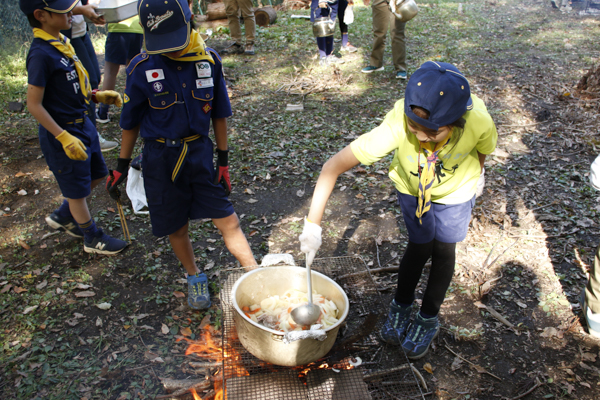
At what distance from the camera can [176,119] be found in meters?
2.76

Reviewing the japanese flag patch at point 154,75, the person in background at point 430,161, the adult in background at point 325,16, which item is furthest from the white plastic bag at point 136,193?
the adult in background at point 325,16

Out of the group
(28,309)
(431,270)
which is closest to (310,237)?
(431,270)

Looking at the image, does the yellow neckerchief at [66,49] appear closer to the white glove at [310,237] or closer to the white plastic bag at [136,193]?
the white plastic bag at [136,193]

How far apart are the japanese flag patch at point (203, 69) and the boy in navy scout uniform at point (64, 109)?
50.7 inches

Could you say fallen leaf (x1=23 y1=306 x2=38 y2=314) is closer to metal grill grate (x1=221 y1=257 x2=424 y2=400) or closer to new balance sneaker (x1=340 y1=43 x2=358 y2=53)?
metal grill grate (x1=221 y1=257 x2=424 y2=400)

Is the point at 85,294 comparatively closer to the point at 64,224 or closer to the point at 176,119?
the point at 64,224

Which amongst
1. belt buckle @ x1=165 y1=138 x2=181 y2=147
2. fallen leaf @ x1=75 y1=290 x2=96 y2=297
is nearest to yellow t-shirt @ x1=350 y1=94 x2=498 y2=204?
belt buckle @ x1=165 y1=138 x2=181 y2=147

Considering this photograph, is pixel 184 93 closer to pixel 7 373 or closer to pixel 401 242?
pixel 7 373

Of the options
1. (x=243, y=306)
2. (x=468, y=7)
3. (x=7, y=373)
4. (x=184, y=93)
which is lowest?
(x=468, y=7)

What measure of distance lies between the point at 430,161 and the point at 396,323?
4.49 ft

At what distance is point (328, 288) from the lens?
2652 millimetres

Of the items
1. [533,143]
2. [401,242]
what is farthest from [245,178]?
[533,143]

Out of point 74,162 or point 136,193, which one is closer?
point 74,162

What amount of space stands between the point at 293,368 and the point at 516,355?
171 centimetres
